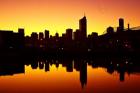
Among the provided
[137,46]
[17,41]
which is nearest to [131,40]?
[137,46]

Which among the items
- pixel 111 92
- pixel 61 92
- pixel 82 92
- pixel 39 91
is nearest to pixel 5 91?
pixel 39 91

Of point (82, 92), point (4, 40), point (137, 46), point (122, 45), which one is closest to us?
point (82, 92)

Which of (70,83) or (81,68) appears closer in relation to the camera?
(70,83)

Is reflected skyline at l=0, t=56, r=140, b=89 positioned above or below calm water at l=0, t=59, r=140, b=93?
above

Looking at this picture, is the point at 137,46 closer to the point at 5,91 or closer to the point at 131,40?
the point at 131,40

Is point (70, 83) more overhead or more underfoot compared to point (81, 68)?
more underfoot

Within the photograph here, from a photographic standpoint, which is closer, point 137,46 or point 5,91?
point 5,91

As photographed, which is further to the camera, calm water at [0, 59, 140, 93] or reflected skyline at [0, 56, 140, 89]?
reflected skyline at [0, 56, 140, 89]

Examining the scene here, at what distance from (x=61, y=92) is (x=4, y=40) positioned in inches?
6208

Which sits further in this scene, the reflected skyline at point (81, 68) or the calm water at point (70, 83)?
the reflected skyline at point (81, 68)

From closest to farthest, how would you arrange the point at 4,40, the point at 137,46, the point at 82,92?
1. the point at 82,92
2. the point at 137,46
3. the point at 4,40

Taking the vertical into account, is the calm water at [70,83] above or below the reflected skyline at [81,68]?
below

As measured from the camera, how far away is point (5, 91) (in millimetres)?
26406

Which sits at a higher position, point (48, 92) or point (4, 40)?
point (4, 40)
